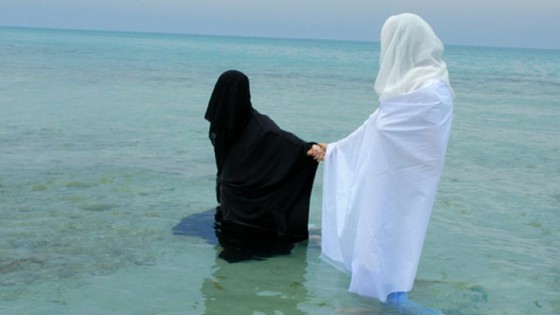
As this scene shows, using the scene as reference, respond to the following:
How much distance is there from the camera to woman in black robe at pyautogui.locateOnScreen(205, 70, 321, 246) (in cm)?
511

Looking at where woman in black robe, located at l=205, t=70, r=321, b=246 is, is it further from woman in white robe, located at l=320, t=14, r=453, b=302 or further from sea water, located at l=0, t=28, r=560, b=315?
woman in white robe, located at l=320, t=14, r=453, b=302

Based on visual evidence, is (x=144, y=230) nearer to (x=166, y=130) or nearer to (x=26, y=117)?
(x=166, y=130)

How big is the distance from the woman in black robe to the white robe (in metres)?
0.99

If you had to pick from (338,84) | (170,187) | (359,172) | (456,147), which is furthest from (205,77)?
(359,172)

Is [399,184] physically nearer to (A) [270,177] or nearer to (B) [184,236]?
(A) [270,177]

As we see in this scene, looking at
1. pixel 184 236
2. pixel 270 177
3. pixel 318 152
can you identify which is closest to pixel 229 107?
pixel 270 177

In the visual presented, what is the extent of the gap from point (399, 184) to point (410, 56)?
69 cm

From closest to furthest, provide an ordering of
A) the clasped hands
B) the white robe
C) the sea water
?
the white robe, the sea water, the clasped hands

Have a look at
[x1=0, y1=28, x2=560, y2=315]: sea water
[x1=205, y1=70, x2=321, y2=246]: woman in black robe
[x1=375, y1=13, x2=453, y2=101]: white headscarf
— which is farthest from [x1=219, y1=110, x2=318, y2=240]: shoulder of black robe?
[x1=375, y1=13, x2=453, y2=101]: white headscarf

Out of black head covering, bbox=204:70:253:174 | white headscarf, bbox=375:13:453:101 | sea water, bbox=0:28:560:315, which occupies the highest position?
white headscarf, bbox=375:13:453:101

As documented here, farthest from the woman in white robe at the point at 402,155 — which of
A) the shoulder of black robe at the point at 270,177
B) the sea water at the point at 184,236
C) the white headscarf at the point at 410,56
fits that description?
the shoulder of black robe at the point at 270,177

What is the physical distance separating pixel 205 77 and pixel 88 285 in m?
22.9

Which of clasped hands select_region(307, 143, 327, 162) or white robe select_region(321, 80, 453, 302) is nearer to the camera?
white robe select_region(321, 80, 453, 302)

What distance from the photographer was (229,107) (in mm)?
5094
